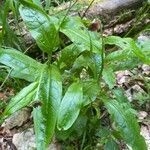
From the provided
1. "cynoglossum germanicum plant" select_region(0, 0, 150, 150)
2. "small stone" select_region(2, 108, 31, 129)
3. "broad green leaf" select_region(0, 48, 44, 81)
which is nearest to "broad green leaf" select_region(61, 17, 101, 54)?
"cynoglossum germanicum plant" select_region(0, 0, 150, 150)

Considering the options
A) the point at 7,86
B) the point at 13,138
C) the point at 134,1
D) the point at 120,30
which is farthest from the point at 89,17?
the point at 13,138

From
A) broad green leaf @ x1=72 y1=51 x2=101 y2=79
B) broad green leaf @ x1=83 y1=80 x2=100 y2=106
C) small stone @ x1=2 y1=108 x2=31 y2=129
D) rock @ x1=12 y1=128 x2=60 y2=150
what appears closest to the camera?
broad green leaf @ x1=83 y1=80 x2=100 y2=106

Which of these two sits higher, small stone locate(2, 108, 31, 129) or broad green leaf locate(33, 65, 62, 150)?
broad green leaf locate(33, 65, 62, 150)

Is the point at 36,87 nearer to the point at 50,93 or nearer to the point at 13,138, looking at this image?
the point at 50,93

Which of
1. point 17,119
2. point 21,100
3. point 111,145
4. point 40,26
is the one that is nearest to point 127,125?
point 111,145

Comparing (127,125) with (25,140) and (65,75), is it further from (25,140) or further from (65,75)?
(25,140)

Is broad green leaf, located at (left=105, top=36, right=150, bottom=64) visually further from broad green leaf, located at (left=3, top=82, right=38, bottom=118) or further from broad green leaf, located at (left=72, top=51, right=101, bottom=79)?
broad green leaf, located at (left=3, top=82, right=38, bottom=118)
